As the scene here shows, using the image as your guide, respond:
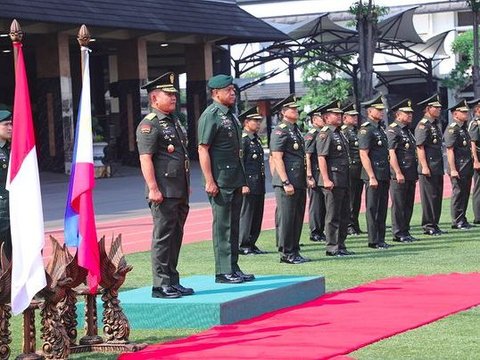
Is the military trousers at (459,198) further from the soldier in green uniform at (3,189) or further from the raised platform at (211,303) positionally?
the soldier in green uniform at (3,189)

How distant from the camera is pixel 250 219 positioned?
1625 centimetres

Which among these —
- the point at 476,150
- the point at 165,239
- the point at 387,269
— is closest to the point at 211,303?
the point at 165,239

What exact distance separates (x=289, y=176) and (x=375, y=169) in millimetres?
2210

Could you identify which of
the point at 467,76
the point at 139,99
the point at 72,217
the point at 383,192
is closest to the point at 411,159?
the point at 383,192

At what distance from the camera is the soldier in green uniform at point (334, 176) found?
15.3 m

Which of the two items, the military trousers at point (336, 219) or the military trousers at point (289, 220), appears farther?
the military trousers at point (336, 219)

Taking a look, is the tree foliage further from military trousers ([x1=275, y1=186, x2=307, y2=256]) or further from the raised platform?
the raised platform

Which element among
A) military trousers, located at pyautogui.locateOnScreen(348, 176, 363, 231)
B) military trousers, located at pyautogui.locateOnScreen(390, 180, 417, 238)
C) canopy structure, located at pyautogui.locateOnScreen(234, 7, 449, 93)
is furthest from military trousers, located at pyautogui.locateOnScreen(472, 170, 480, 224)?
canopy structure, located at pyautogui.locateOnScreen(234, 7, 449, 93)

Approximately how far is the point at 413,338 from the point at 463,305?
5.43ft

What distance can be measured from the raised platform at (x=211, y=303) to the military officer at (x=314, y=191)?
19.8 feet

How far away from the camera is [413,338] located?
898 cm

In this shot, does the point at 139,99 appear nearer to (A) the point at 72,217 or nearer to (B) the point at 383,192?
(B) the point at 383,192

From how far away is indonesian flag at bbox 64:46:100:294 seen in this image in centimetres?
882

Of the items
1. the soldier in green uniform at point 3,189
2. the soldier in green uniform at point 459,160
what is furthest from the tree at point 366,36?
the soldier in green uniform at point 3,189
